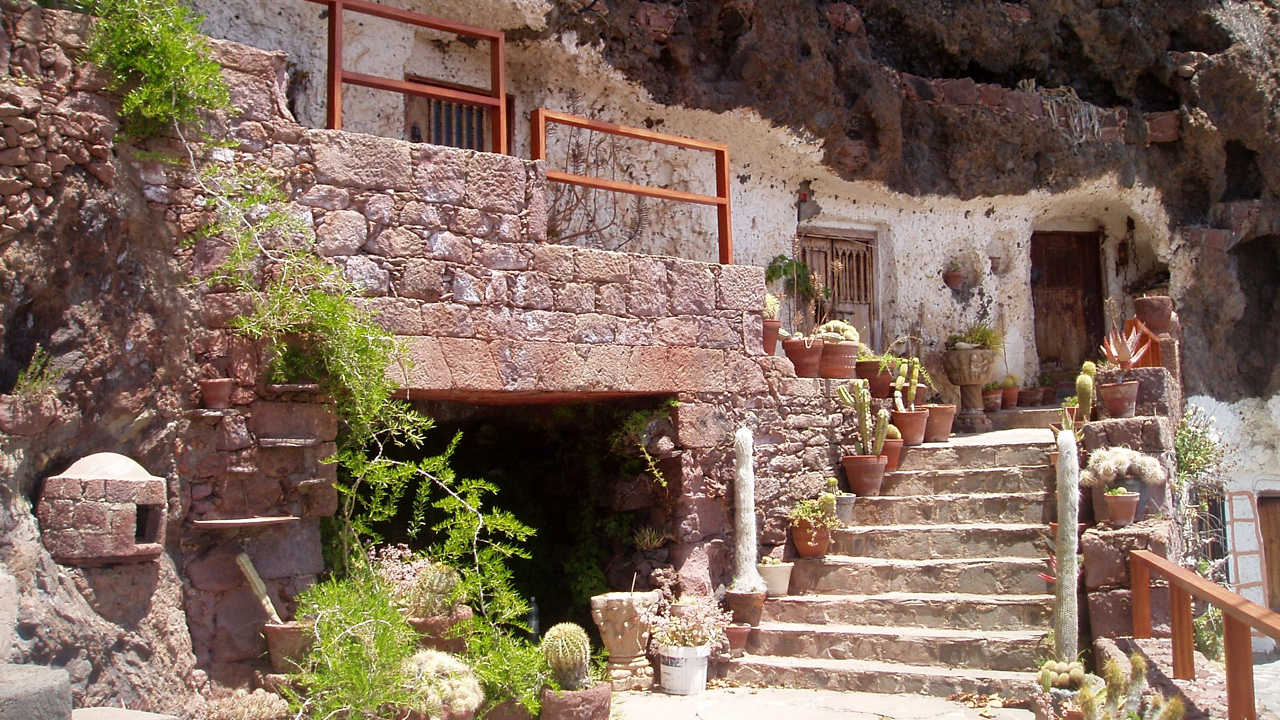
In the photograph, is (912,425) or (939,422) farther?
(939,422)

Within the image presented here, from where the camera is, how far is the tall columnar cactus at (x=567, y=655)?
5.58 m

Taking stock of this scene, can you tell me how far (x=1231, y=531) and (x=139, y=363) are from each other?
12269 millimetres

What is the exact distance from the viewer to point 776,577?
7.62 metres

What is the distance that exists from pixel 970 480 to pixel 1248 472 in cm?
683

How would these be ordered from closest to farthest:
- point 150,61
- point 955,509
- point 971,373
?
point 150,61, point 955,509, point 971,373

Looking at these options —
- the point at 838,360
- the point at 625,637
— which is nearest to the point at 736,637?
the point at 625,637

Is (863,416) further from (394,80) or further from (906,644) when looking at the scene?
(394,80)

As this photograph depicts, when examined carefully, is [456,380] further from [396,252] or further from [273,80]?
[273,80]

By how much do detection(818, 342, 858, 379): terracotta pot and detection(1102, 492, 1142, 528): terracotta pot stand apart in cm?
247

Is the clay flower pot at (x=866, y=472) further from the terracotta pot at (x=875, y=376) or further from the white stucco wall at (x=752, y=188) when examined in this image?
the white stucco wall at (x=752, y=188)

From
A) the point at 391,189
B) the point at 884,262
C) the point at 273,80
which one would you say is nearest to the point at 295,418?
the point at 391,189

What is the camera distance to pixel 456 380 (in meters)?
6.19

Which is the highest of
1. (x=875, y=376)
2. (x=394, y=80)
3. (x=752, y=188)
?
(x=752, y=188)

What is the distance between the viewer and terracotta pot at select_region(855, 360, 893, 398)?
923 centimetres
